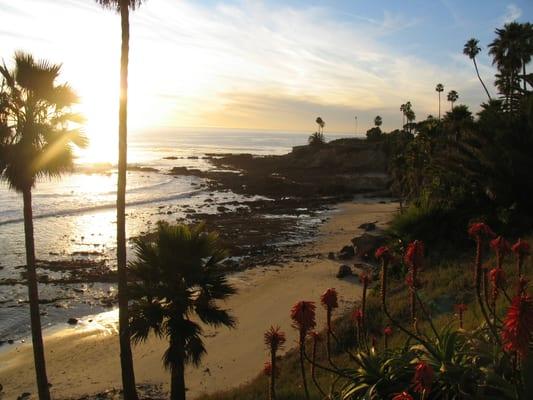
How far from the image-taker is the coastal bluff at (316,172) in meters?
64.6

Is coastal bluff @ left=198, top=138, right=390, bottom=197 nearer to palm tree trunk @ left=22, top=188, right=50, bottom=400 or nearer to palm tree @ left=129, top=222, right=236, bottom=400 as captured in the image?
palm tree @ left=129, top=222, right=236, bottom=400

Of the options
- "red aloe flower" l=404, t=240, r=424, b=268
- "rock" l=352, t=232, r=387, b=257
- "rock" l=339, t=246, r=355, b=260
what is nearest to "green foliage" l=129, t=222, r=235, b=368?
"red aloe flower" l=404, t=240, r=424, b=268

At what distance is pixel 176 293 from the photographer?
37.1ft

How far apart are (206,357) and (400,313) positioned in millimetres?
6897

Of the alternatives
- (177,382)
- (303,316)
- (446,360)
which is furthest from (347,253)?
(303,316)

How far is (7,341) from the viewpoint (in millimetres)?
18844

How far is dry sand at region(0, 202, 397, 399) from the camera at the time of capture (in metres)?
15.3

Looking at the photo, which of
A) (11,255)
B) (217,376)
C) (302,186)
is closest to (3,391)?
(217,376)

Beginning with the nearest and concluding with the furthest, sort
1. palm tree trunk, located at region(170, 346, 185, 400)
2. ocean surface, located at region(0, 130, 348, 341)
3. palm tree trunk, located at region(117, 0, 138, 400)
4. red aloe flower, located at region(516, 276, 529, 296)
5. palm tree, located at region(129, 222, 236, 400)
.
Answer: red aloe flower, located at region(516, 276, 529, 296) < palm tree trunk, located at region(117, 0, 138, 400) < palm tree, located at region(129, 222, 236, 400) < palm tree trunk, located at region(170, 346, 185, 400) < ocean surface, located at region(0, 130, 348, 341)

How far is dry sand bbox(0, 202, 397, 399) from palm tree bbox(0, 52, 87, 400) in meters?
4.61

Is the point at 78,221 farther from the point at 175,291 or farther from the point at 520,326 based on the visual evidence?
the point at 520,326

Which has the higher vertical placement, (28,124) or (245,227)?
(28,124)

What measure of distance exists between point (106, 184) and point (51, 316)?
5379 cm

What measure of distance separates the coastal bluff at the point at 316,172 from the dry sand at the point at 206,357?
37.1 m
